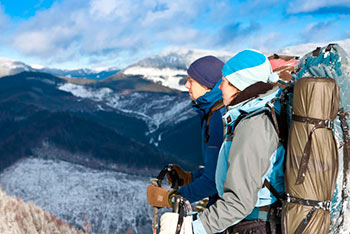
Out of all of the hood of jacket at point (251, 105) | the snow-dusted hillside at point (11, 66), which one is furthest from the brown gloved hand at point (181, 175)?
the snow-dusted hillside at point (11, 66)

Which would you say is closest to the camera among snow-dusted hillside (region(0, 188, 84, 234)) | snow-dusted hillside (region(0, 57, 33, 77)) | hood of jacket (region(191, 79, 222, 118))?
hood of jacket (region(191, 79, 222, 118))

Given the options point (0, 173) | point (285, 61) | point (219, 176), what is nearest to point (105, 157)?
point (0, 173)

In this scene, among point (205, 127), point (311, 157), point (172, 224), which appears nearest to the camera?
point (311, 157)

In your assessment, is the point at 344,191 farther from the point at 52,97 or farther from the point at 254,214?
the point at 52,97

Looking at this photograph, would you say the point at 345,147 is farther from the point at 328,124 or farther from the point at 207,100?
the point at 207,100

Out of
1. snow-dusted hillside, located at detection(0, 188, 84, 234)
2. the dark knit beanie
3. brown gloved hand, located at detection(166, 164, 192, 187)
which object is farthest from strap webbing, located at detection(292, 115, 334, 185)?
snow-dusted hillside, located at detection(0, 188, 84, 234)

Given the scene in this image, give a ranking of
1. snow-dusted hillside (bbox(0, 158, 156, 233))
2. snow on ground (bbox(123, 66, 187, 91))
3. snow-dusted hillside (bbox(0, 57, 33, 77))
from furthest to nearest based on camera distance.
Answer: snow-dusted hillside (bbox(0, 57, 33, 77)), snow on ground (bbox(123, 66, 187, 91)), snow-dusted hillside (bbox(0, 158, 156, 233))

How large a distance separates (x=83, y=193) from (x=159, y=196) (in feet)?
31.7

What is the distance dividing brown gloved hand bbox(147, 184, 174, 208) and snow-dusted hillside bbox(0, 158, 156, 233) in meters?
5.81

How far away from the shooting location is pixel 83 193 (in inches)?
471

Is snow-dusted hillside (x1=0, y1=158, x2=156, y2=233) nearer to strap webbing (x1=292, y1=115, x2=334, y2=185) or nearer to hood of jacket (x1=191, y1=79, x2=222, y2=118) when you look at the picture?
hood of jacket (x1=191, y1=79, x2=222, y2=118)

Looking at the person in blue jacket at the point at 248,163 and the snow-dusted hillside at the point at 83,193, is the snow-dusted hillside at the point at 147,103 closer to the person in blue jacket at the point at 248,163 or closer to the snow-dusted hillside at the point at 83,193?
the snow-dusted hillside at the point at 83,193

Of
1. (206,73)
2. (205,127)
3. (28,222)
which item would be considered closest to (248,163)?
(205,127)

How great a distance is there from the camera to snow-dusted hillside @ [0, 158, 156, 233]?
10.2 metres
